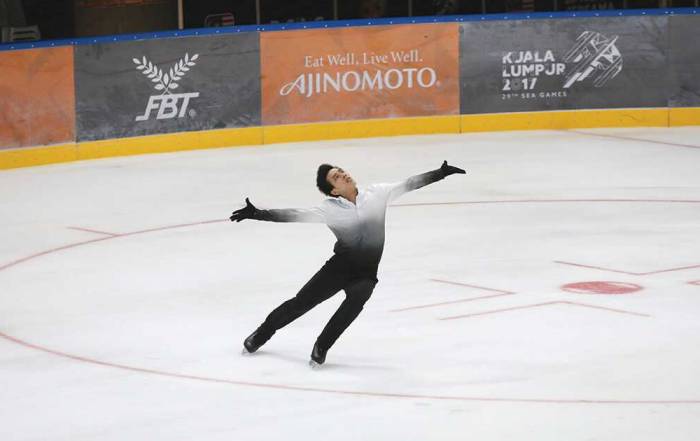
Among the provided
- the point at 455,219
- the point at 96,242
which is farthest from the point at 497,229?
the point at 96,242

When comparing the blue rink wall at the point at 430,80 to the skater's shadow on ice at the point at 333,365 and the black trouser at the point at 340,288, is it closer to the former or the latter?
the skater's shadow on ice at the point at 333,365

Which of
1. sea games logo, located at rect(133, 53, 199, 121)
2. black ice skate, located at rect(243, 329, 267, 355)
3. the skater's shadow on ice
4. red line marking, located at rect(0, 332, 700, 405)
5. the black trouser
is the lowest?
the skater's shadow on ice

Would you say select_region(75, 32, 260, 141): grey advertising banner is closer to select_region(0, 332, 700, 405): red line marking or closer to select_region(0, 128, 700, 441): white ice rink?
select_region(0, 128, 700, 441): white ice rink

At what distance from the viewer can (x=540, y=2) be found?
28156mm

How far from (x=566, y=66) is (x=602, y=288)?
11.7 m

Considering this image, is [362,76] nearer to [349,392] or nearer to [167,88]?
[167,88]

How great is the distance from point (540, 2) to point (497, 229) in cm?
1328

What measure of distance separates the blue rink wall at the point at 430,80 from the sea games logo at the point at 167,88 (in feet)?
0.05

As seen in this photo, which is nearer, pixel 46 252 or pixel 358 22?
pixel 46 252

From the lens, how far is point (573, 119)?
78.9 feet

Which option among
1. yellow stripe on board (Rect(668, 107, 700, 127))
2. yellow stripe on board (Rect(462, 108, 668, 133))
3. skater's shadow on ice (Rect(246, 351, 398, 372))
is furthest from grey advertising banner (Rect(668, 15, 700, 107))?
skater's shadow on ice (Rect(246, 351, 398, 372))

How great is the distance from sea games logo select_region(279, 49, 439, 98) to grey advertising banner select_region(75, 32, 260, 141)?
2.50 feet

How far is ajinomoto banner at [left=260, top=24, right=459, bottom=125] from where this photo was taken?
22.8 m

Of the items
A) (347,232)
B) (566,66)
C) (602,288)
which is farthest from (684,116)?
(347,232)
